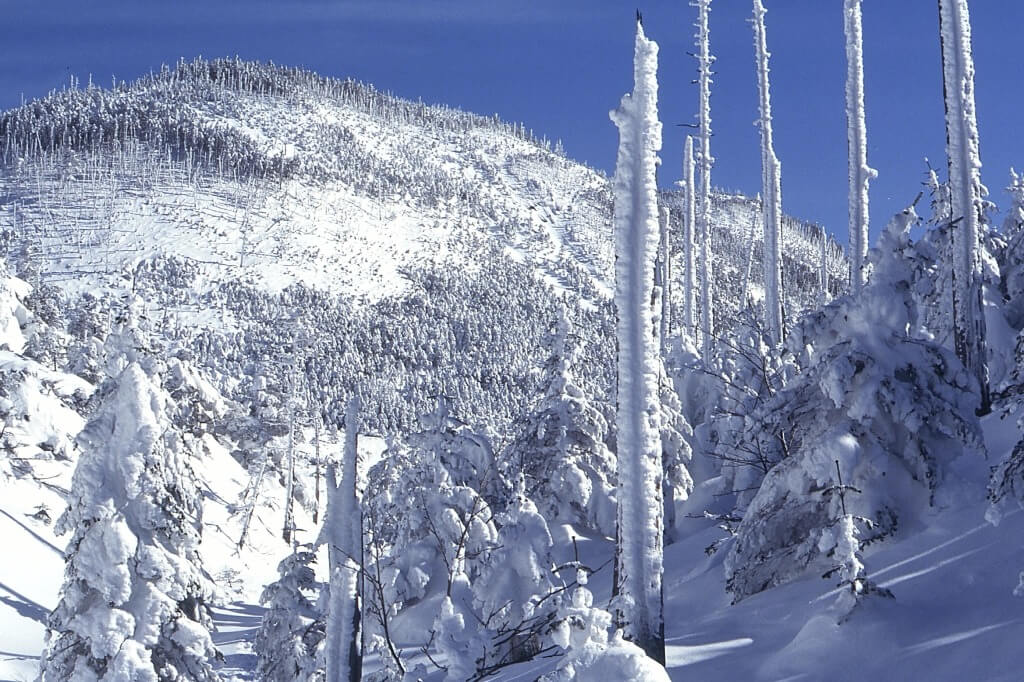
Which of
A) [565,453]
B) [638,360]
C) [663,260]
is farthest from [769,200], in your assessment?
[638,360]

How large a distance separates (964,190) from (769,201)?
28.7ft

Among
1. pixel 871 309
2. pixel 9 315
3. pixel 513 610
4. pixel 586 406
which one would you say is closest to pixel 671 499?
pixel 586 406

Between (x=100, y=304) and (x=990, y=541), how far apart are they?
13830 cm

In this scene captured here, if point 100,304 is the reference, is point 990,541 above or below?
below

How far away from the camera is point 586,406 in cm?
2345

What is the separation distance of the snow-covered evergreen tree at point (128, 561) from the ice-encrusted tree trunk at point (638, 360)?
28.6 ft

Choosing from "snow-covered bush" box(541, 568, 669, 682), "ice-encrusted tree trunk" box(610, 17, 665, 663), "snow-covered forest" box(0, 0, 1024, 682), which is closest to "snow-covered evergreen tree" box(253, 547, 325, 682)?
"snow-covered forest" box(0, 0, 1024, 682)

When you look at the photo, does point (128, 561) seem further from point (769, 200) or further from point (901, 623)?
point (769, 200)

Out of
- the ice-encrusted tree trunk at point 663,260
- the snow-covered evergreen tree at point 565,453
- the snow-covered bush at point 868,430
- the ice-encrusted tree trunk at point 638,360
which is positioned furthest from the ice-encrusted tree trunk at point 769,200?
the ice-encrusted tree trunk at point 638,360

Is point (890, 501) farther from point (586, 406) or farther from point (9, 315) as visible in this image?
point (9, 315)

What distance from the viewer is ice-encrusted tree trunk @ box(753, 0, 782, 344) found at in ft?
73.3

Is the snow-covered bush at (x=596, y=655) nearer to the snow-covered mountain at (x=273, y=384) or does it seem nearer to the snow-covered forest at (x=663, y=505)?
the snow-covered forest at (x=663, y=505)

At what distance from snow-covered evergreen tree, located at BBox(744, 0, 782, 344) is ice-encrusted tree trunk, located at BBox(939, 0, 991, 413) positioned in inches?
232

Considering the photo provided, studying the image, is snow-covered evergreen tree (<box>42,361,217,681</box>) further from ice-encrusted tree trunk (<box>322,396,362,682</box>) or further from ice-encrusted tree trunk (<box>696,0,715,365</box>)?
ice-encrusted tree trunk (<box>696,0,715,365</box>)
